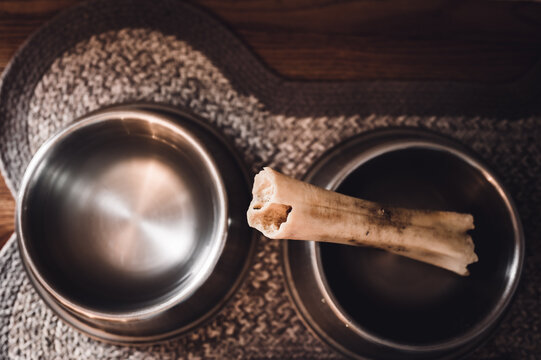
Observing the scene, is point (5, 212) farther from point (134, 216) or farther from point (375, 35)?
point (375, 35)

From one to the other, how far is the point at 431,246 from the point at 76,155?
1.81 feet

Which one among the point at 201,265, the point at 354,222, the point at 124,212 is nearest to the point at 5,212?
the point at 124,212

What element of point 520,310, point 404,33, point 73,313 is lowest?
point 73,313

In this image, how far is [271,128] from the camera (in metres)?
0.74

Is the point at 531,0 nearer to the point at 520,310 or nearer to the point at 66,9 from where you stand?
the point at 520,310

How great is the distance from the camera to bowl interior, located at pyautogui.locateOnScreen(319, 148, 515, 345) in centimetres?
60

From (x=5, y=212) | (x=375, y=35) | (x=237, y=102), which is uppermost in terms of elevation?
(x=375, y=35)

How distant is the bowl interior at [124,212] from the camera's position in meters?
0.65

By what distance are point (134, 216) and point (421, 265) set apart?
47 cm

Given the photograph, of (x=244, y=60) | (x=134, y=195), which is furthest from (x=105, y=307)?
(x=244, y=60)

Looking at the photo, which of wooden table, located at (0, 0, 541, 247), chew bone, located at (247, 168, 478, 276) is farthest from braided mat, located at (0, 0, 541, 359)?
chew bone, located at (247, 168, 478, 276)

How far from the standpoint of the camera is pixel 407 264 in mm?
661

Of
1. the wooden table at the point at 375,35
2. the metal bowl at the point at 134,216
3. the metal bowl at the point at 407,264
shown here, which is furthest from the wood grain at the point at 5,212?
the metal bowl at the point at 407,264

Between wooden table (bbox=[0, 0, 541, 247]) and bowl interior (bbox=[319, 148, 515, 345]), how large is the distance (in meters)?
0.22
